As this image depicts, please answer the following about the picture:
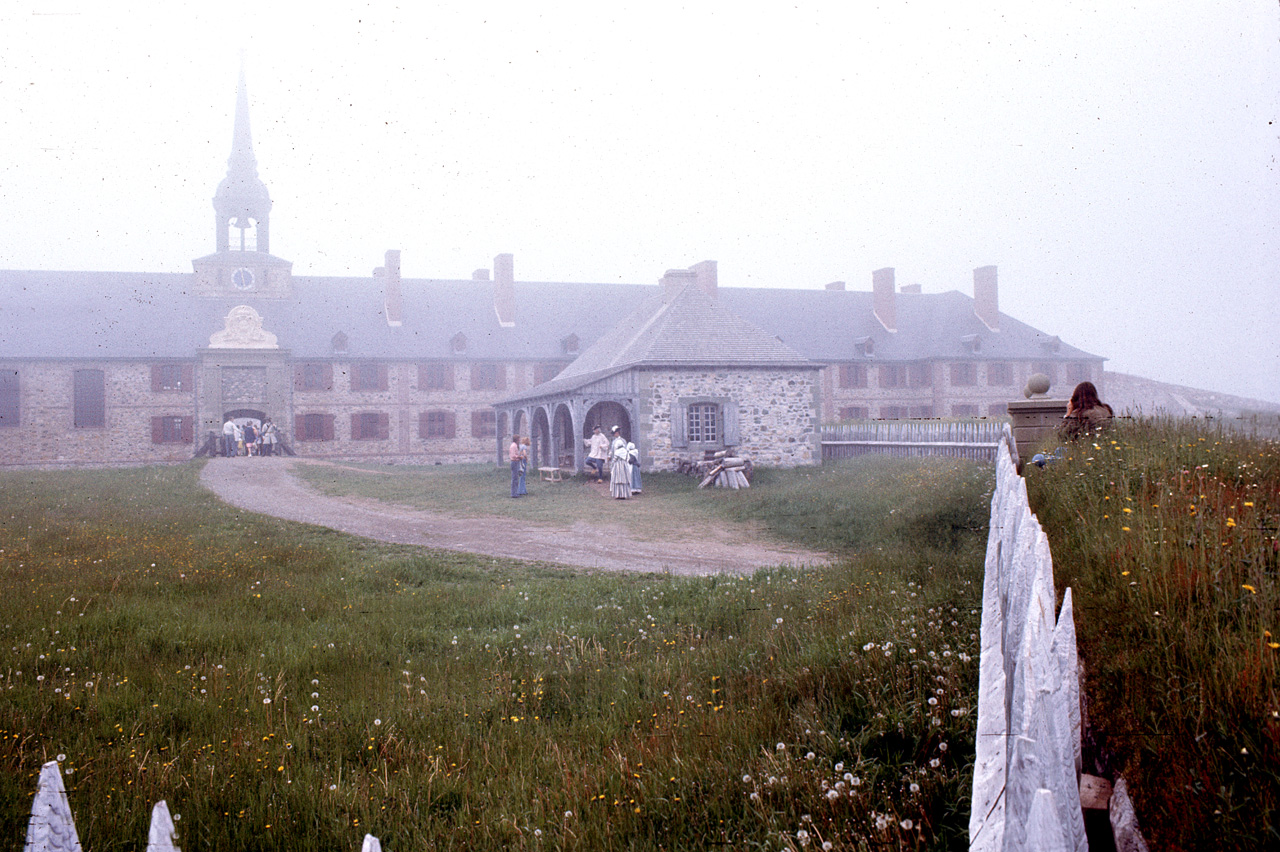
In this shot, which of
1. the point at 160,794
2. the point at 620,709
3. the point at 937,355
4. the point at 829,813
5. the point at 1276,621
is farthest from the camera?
the point at 937,355

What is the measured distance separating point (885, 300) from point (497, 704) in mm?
40449

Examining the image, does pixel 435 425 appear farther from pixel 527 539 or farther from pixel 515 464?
pixel 527 539

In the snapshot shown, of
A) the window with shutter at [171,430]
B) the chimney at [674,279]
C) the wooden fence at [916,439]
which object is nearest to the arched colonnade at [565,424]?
the chimney at [674,279]

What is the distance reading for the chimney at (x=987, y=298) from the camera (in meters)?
41.2

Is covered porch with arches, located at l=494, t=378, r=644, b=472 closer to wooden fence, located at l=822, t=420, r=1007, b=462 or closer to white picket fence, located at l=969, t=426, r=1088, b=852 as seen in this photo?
wooden fence, located at l=822, t=420, r=1007, b=462

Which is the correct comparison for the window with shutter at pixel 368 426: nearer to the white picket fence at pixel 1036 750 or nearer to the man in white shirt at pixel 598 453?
the man in white shirt at pixel 598 453

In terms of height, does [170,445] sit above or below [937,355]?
below

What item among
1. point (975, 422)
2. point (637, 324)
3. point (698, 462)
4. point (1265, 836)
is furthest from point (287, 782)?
point (637, 324)

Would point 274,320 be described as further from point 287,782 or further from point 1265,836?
point 1265,836

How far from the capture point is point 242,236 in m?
36.9

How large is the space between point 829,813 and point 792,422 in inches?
825

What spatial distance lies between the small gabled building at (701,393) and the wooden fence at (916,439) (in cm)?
93

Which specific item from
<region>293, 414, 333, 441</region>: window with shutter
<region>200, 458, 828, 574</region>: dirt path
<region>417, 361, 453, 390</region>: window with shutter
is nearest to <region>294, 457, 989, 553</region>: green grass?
<region>200, 458, 828, 574</region>: dirt path

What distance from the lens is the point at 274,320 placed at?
120ft
